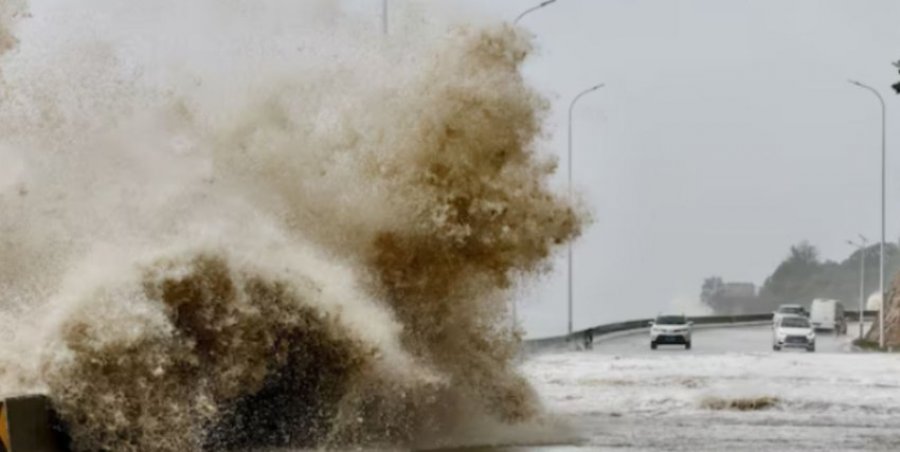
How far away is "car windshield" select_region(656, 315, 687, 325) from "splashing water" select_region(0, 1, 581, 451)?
50.6 metres

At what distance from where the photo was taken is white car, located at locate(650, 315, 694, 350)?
72812mm

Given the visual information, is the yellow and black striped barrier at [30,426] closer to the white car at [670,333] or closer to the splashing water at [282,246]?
the splashing water at [282,246]

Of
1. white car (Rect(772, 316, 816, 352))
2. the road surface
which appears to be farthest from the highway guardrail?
white car (Rect(772, 316, 816, 352))

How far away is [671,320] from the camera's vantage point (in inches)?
2940

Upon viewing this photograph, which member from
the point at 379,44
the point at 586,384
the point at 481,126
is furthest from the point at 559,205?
the point at 586,384

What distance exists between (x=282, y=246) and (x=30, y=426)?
4.65 meters

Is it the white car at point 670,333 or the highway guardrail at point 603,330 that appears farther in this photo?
A: the white car at point 670,333

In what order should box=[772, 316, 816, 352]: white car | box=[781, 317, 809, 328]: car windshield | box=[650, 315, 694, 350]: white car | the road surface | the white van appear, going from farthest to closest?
1. the white van
2. box=[650, 315, 694, 350]: white car
3. box=[781, 317, 809, 328]: car windshield
4. box=[772, 316, 816, 352]: white car
5. the road surface

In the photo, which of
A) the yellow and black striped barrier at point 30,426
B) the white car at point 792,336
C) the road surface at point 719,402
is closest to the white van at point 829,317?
the white car at point 792,336

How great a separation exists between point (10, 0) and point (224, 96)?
9.28 ft

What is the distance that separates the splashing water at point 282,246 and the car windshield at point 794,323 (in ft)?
158

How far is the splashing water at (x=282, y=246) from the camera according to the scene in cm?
1781

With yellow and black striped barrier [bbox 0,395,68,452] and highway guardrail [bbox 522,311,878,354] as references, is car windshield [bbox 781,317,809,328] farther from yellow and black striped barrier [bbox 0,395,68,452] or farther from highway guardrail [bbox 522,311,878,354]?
yellow and black striped barrier [bbox 0,395,68,452]

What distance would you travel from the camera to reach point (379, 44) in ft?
80.3
